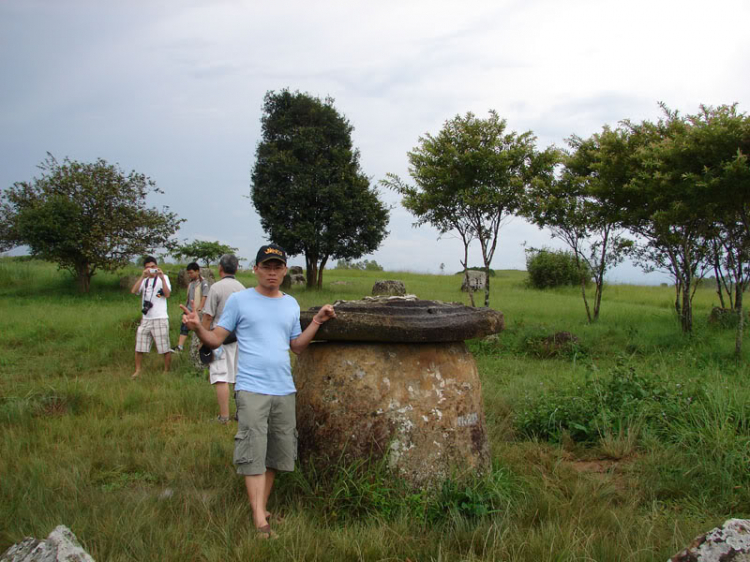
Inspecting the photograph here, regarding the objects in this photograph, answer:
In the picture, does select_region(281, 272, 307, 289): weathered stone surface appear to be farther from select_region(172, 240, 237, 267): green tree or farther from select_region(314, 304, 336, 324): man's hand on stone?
select_region(314, 304, 336, 324): man's hand on stone

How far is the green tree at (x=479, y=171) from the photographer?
13.0 metres

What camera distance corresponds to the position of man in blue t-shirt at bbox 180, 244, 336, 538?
345 cm

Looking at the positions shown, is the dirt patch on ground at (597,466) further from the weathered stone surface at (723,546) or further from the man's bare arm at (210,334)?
the man's bare arm at (210,334)

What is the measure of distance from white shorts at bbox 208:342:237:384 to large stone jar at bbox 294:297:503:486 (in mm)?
2146

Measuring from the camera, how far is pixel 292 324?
12.2 feet

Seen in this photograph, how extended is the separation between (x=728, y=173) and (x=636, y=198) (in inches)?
139

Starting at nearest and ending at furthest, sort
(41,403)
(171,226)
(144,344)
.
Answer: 1. (41,403)
2. (144,344)
3. (171,226)

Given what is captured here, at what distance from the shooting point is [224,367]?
5.84m

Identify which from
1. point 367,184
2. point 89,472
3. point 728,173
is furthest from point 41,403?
point 367,184

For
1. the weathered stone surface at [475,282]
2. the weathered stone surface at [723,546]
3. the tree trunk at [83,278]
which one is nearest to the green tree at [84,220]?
the tree trunk at [83,278]

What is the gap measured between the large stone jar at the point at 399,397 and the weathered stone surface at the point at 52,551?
5.36 feet

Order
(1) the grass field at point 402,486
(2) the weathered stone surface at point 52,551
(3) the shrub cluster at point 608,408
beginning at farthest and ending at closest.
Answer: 1. (3) the shrub cluster at point 608,408
2. (1) the grass field at point 402,486
3. (2) the weathered stone surface at point 52,551

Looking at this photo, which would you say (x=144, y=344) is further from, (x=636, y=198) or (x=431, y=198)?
(x=636, y=198)

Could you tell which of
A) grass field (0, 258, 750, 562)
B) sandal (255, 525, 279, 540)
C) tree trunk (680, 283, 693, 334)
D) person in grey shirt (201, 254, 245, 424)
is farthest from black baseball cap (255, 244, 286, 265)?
tree trunk (680, 283, 693, 334)
